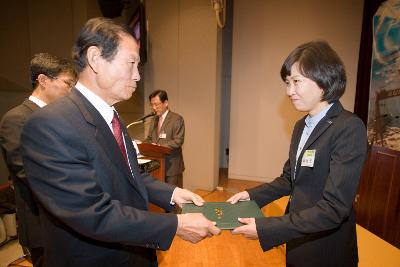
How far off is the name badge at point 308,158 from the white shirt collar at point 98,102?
2.73 feet

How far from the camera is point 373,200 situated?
6.84 ft

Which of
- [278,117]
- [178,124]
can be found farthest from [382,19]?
[178,124]

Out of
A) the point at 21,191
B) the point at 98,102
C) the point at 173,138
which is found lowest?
the point at 173,138

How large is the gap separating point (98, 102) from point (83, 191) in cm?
37

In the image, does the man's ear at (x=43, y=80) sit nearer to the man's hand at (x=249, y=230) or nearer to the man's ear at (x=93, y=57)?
the man's ear at (x=93, y=57)

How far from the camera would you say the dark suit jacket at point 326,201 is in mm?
1068

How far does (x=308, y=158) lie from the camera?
1178 mm

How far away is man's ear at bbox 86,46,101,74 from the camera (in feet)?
3.38

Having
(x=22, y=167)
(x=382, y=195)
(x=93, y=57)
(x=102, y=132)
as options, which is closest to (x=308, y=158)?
(x=102, y=132)

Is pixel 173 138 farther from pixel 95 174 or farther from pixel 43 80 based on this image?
pixel 95 174

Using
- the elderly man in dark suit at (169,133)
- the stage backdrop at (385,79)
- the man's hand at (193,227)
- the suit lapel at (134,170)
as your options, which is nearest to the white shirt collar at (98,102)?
the suit lapel at (134,170)

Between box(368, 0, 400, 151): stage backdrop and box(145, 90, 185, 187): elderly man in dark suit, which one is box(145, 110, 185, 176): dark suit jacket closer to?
box(145, 90, 185, 187): elderly man in dark suit

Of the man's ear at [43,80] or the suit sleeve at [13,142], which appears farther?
the man's ear at [43,80]

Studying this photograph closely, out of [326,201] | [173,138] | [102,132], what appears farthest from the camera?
[173,138]
